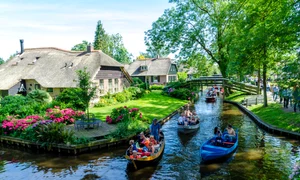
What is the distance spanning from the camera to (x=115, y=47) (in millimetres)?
104438

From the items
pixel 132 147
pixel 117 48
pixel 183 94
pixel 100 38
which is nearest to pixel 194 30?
pixel 183 94

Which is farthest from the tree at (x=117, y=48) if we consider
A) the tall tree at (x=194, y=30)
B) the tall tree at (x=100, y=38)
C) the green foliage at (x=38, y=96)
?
the green foliage at (x=38, y=96)

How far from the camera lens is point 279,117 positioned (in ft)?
73.9

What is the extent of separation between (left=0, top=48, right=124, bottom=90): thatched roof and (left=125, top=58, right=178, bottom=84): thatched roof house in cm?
2640

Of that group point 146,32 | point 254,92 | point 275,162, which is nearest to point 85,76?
point 275,162

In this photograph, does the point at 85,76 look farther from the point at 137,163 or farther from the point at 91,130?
the point at 137,163

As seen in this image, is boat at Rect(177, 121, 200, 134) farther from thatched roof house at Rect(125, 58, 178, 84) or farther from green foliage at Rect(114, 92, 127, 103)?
thatched roof house at Rect(125, 58, 178, 84)

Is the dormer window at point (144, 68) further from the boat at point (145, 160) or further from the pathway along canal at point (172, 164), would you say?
the boat at point (145, 160)

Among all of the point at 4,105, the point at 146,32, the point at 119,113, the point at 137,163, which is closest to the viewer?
the point at 137,163

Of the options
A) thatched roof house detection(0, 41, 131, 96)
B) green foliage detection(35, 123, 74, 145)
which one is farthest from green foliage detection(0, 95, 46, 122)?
green foliage detection(35, 123, 74, 145)

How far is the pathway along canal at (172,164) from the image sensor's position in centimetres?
1337

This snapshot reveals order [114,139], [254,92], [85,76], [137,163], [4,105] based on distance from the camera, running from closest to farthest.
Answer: [137,163] → [114,139] → [85,76] → [4,105] → [254,92]

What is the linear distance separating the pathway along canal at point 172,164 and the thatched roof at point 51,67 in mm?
14232

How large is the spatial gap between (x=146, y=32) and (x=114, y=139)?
28.8 m
